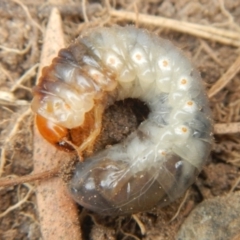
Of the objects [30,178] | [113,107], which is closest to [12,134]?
[30,178]

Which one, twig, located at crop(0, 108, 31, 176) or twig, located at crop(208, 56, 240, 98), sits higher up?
twig, located at crop(208, 56, 240, 98)

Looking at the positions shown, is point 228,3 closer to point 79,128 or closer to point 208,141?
point 208,141

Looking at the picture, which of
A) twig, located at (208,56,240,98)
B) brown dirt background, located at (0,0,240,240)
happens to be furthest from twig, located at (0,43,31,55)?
twig, located at (208,56,240,98)

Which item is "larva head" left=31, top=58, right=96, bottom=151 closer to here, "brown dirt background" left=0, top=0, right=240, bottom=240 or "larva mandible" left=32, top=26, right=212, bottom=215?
"larva mandible" left=32, top=26, right=212, bottom=215

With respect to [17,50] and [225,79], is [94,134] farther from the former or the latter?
[225,79]

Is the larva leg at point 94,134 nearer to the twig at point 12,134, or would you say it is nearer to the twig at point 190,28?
the twig at point 12,134
